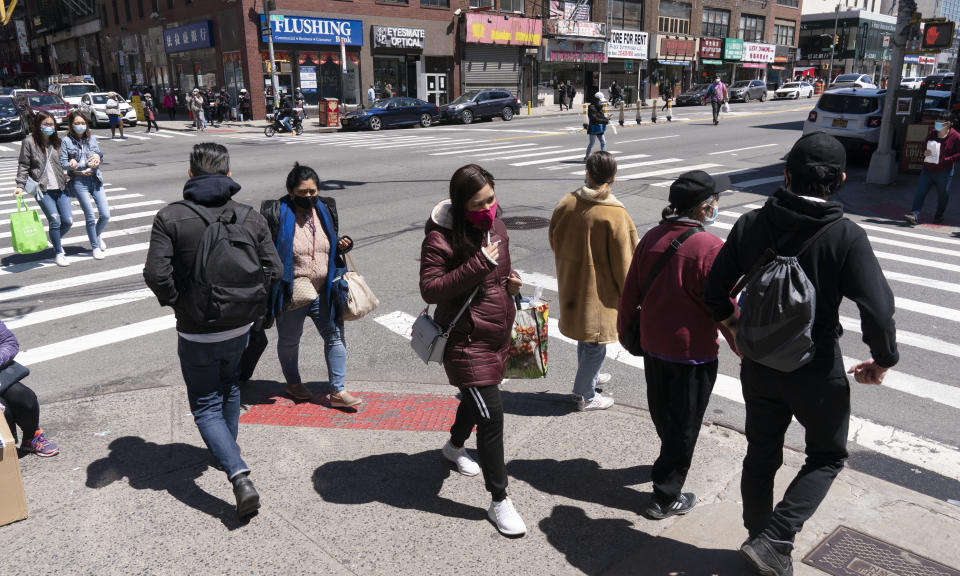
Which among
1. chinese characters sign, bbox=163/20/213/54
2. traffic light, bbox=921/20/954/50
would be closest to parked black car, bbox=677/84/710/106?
chinese characters sign, bbox=163/20/213/54

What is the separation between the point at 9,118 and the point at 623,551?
3059 cm

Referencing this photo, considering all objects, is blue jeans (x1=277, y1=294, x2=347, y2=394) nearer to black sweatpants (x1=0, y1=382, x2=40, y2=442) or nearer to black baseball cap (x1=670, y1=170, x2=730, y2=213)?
black sweatpants (x1=0, y1=382, x2=40, y2=442)

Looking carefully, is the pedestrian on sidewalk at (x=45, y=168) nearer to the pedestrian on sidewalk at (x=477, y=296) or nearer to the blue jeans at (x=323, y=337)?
the blue jeans at (x=323, y=337)

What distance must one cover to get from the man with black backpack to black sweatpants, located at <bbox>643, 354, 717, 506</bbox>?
211 cm

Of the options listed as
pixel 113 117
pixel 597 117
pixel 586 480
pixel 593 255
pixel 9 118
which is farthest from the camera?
pixel 113 117

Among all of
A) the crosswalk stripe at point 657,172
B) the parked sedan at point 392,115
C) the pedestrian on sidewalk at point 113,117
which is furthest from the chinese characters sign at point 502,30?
the crosswalk stripe at point 657,172

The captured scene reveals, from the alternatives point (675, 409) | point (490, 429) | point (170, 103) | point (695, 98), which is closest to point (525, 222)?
point (675, 409)

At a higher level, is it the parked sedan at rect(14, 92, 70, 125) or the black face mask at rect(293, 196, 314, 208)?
the parked sedan at rect(14, 92, 70, 125)

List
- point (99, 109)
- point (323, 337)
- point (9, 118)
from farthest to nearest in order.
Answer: point (99, 109)
point (9, 118)
point (323, 337)

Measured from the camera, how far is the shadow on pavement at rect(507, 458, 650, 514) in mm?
3877

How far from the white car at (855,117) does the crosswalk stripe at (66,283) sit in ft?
51.8

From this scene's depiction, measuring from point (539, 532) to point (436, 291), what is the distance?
1.41 metres

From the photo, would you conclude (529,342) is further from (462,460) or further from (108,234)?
(108,234)

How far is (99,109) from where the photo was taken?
108 feet
